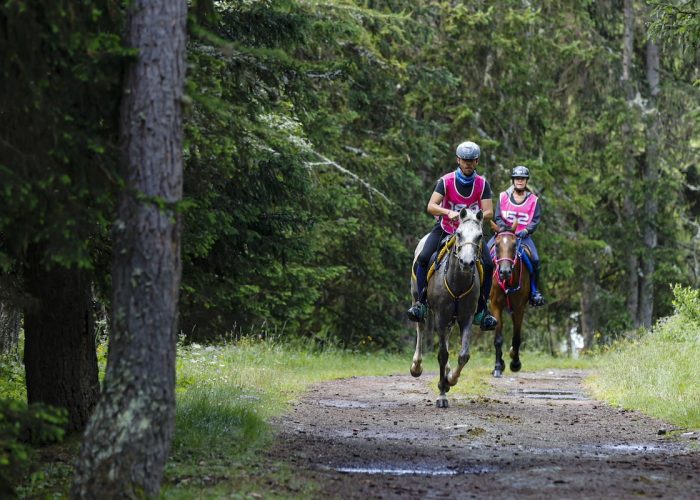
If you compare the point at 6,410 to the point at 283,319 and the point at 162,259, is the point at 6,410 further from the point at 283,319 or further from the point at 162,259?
the point at 283,319

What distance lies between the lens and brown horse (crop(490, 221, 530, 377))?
16953 mm

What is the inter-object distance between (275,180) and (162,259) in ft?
12.6

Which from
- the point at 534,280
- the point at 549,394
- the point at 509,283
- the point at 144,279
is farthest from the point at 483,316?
the point at 144,279

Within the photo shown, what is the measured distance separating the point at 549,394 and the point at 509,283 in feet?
9.47

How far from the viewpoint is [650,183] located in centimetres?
3284

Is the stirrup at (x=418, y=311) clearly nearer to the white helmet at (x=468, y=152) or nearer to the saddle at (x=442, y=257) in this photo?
the saddle at (x=442, y=257)

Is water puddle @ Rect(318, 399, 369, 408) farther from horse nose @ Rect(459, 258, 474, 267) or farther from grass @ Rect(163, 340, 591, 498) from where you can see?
horse nose @ Rect(459, 258, 474, 267)

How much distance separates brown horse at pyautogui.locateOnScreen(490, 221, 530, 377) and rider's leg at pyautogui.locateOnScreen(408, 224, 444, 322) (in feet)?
8.50

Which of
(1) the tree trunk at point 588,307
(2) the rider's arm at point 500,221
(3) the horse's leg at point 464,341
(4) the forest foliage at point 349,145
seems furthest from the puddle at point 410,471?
(1) the tree trunk at point 588,307

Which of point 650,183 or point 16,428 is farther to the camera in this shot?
point 650,183

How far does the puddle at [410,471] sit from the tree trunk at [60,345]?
2.68m

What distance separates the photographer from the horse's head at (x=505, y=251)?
664 inches

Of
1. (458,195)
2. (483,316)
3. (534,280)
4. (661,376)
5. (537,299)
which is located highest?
(458,195)

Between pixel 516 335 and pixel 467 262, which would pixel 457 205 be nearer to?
pixel 467 262
